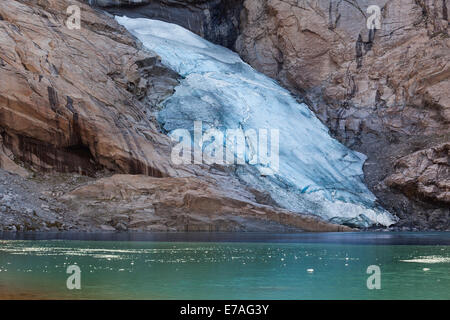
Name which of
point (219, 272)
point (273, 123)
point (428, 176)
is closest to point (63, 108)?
point (273, 123)

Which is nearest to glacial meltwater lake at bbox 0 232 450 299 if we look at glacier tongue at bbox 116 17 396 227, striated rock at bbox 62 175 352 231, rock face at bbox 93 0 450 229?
striated rock at bbox 62 175 352 231

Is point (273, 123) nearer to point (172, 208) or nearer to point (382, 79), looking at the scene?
point (382, 79)

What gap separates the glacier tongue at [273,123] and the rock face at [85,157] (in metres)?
4.02

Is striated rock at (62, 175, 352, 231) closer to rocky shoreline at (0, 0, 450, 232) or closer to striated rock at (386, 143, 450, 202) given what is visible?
rocky shoreline at (0, 0, 450, 232)

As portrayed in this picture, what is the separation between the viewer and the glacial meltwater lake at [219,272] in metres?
10.0

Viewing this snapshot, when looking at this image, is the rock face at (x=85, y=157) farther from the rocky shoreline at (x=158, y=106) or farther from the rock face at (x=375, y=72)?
the rock face at (x=375, y=72)

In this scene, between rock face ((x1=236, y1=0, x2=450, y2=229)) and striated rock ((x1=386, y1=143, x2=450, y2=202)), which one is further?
rock face ((x1=236, y1=0, x2=450, y2=229))

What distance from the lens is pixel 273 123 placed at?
47.8 metres

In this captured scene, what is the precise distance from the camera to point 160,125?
4375 centimetres

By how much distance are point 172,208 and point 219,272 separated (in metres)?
19.6

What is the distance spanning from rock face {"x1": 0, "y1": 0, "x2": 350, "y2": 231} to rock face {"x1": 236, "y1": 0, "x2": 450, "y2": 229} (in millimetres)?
11004

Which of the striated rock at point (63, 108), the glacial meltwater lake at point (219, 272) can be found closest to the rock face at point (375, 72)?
the striated rock at point (63, 108)

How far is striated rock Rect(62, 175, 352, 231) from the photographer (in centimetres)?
3134

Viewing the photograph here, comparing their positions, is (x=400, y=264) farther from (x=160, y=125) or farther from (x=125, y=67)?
(x=125, y=67)
